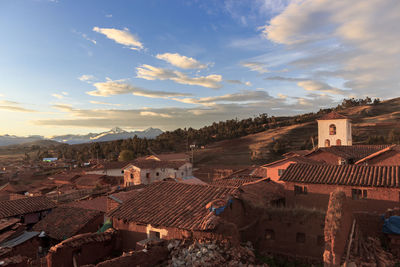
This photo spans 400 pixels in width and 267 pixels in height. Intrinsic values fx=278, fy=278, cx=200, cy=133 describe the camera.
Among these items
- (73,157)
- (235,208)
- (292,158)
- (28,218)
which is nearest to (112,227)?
(235,208)

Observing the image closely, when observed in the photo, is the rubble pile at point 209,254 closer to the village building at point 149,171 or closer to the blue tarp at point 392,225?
the blue tarp at point 392,225

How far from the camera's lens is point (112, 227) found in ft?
42.0

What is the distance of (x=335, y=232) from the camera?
7863 millimetres

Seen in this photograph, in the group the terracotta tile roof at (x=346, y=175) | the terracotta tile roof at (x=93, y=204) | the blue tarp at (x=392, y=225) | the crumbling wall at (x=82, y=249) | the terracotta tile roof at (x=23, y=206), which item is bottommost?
the terracotta tile roof at (x=93, y=204)

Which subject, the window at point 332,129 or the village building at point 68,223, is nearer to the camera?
the village building at point 68,223

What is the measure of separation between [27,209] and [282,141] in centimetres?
5606

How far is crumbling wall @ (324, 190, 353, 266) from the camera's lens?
25.8ft

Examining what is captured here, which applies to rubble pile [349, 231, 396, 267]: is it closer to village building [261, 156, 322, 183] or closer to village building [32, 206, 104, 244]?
village building [261, 156, 322, 183]

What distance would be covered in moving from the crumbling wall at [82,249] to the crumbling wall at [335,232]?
8.36 metres

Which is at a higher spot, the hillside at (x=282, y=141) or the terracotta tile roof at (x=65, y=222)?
the hillside at (x=282, y=141)

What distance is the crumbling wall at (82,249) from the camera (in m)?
9.83

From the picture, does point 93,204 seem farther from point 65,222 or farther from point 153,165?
point 153,165

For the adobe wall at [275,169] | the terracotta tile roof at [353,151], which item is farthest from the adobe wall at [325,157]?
the adobe wall at [275,169]

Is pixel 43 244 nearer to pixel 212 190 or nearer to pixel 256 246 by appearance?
pixel 212 190
